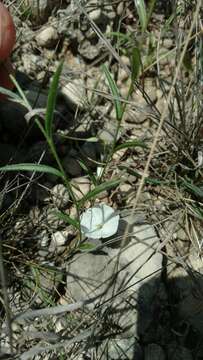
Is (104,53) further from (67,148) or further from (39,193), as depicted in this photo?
(39,193)

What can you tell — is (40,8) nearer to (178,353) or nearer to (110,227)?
(110,227)

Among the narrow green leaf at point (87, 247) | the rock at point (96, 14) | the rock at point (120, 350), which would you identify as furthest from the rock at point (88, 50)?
the rock at point (120, 350)

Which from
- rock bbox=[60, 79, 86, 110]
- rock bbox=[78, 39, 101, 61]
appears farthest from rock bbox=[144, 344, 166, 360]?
rock bbox=[78, 39, 101, 61]

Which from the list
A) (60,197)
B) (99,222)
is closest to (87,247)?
(99,222)

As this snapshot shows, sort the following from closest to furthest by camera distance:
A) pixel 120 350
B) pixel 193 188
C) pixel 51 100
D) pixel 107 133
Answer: pixel 51 100, pixel 120 350, pixel 193 188, pixel 107 133

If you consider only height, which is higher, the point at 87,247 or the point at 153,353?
the point at 87,247

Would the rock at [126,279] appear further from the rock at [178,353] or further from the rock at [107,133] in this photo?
the rock at [107,133]
